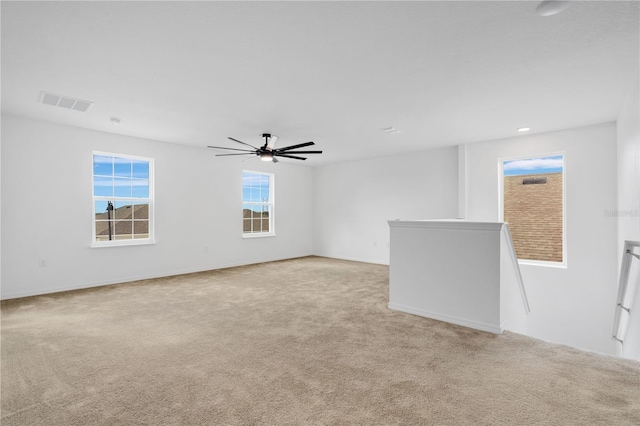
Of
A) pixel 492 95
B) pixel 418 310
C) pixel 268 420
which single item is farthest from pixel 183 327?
pixel 492 95

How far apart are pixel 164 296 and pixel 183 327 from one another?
60.0 inches

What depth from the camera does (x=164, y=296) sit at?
4.63 m

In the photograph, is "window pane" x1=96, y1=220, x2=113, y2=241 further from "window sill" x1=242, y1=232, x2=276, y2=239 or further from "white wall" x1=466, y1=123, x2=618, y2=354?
"white wall" x1=466, y1=123, x2=618, y2=354

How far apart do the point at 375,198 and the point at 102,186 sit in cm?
569

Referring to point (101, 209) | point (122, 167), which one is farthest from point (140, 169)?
point (101, 209)

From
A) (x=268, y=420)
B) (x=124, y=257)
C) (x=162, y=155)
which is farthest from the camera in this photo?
(x=162, y=155)

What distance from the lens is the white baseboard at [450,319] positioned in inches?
125

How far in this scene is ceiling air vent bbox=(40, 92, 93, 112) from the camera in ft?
12.3

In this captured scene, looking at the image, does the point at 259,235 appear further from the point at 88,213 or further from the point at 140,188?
the point at 88,213

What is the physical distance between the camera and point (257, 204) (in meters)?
7.92

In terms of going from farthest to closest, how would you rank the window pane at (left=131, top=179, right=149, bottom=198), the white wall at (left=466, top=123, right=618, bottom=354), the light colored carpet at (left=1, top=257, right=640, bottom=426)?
the window pane at (left=131, top=179, right=149, bottom=198) < the white wall at (left=466, top=123, right=618, bottom=354) < the light colored carpet at (left=1, top=257, right=640, bottom=426)

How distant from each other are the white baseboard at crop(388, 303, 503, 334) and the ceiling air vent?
464 cm

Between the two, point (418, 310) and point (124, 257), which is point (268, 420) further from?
point (124, 257)

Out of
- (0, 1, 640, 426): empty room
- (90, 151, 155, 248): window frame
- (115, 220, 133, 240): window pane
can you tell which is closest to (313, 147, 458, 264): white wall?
(0, 1, 640, 426): empty room
